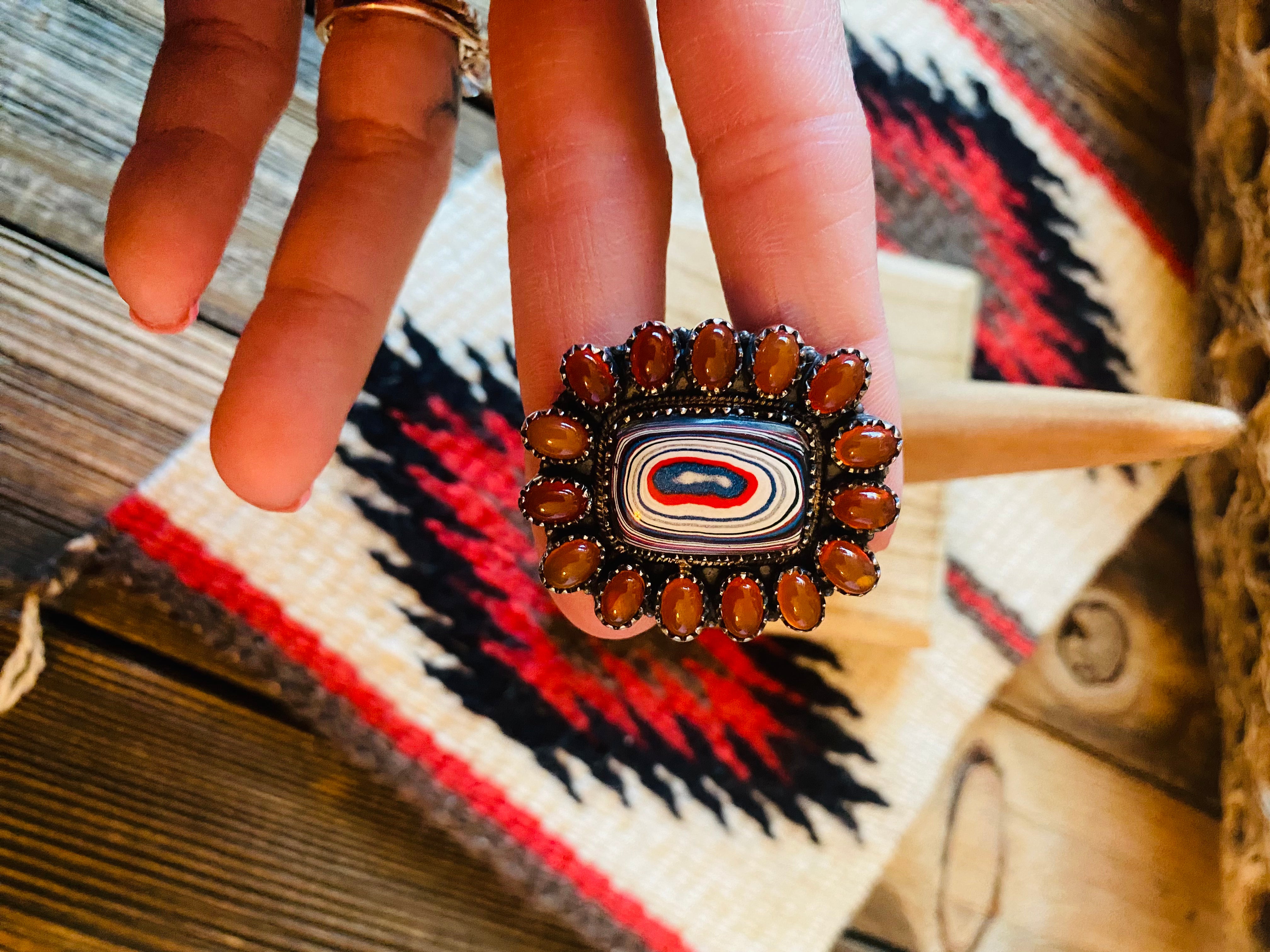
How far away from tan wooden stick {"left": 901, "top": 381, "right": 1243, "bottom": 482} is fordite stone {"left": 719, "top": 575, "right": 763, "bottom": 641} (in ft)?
0.63

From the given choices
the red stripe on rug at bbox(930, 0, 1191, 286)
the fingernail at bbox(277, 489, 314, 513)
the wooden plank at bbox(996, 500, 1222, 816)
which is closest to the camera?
the fingernail at bbox(277, 489, 314, 513)

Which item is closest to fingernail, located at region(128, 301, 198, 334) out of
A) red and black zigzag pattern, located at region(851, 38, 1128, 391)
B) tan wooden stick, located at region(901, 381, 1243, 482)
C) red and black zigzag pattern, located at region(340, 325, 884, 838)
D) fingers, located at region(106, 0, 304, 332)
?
fingers, located at region(106, 0, 304, 332)

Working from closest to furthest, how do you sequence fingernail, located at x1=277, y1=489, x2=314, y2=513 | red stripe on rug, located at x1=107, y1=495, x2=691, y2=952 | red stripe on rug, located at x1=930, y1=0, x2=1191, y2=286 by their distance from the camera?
1. fingernail, located at x1=277, y1=489, x2=314, y2=513
2. red stripe on rug, located at x1=107, y1=495, x2=691, y2=952
3. red stripe on rug, located at x1=930, y1=0, x2=1191, y2=286

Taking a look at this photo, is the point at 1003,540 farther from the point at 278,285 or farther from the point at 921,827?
the point at 278,285

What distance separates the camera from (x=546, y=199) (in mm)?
640

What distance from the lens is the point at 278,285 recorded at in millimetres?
641

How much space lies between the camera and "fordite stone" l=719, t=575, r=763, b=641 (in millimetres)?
544

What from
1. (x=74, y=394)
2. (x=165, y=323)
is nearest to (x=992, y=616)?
(x=165, y=323)

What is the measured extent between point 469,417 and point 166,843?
41 centimetres

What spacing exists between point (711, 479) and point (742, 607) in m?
0.08

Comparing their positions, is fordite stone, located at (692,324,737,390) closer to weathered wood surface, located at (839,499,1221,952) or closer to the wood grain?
weathered wood surface, located at (839,499,1221,952)

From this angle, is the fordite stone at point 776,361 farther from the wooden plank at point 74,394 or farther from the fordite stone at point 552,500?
the wooden plank at point 74,394

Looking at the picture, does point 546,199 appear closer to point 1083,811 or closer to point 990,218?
point 990,218

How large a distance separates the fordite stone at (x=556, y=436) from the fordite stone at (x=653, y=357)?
0.04 m
